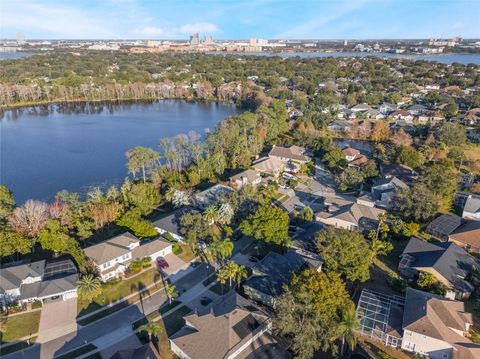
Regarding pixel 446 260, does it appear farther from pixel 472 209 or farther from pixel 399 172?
pixel 399 172

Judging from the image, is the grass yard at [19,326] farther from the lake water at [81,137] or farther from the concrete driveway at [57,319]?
the lake water at [81,137]

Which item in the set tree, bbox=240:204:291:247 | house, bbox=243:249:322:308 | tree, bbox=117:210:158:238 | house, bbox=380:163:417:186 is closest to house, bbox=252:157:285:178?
house, bbox=380:163:417:186

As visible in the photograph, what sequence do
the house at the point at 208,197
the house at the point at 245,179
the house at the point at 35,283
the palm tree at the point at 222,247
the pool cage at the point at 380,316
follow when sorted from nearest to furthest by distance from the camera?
1. the pool cage at the point at 380,316
2. the house at the point at 35,283
3. the palm tree at the point at 222,247
4. the house at the point at 208,197
5. the house at the point at 245,179

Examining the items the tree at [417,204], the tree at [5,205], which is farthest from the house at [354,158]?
the tree at [5,205]

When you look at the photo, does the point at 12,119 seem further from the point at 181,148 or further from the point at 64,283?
the point at 64,283

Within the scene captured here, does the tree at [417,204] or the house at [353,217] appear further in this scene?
the tree at [417,204]

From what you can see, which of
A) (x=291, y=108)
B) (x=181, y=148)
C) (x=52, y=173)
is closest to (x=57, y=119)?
(x=52, y=173)
